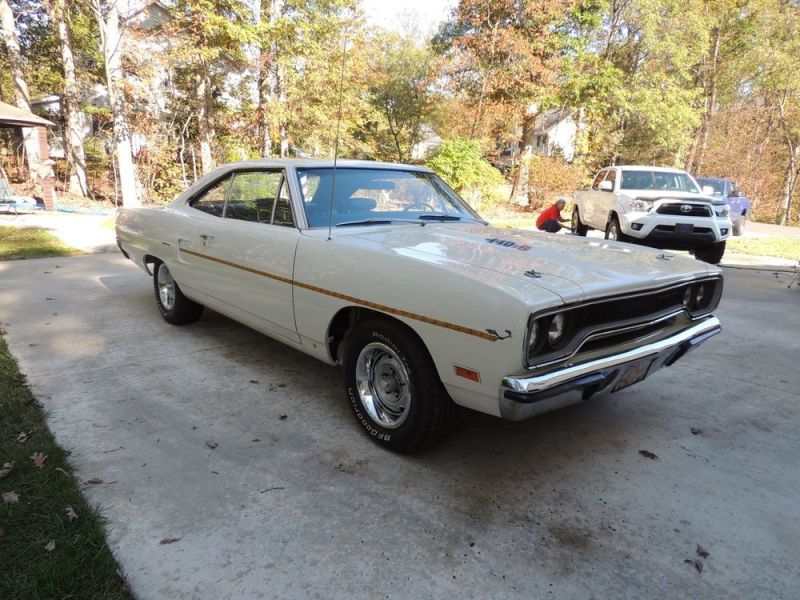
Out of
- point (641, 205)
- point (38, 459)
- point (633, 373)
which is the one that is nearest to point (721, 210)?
point (641, 205)

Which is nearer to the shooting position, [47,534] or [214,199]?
[47,534]

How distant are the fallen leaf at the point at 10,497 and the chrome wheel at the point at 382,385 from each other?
1.68m

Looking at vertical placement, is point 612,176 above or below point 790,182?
below

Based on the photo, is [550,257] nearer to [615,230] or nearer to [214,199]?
[214,199]

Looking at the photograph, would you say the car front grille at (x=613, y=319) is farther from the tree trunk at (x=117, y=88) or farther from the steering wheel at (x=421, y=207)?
the tree trunk at (x=117, y=88)

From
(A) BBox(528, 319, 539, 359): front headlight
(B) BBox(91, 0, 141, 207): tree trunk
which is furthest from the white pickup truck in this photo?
(B) BBox(91, 0, 141, 207): tree trunk

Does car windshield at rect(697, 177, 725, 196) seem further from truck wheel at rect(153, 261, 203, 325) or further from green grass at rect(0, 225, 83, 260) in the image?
green grass at rect(0, 225, 83, 260)

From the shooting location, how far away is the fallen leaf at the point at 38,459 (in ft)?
8.54

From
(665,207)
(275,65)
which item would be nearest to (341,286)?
(665,207)

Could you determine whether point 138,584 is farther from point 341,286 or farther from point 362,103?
point 362,103

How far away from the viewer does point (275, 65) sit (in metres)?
15.5

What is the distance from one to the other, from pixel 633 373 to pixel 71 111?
18.9 metres

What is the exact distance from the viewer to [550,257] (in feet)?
9.36

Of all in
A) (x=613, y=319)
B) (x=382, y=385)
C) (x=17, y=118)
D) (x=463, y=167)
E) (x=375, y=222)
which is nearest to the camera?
(x=613, y=319)
